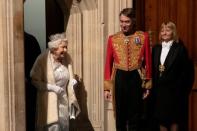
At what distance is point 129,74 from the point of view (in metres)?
6.13

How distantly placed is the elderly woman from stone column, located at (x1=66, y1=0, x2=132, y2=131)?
540 millimetres

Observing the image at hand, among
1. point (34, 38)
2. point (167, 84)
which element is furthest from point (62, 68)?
point (167, 84)

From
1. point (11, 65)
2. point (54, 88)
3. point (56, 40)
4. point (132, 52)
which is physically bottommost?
point (54, 88)

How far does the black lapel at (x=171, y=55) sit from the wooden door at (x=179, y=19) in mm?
752

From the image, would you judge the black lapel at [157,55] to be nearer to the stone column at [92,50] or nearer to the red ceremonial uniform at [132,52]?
the red ceremonial uniform at [132,52]

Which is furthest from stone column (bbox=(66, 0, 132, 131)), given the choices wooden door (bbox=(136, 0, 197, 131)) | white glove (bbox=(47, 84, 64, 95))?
white glove (bbox=(47, 84, 64, 95))

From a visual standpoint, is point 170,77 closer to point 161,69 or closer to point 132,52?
point 161,69

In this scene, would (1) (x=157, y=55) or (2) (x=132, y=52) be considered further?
(1) (x=157, y=55)

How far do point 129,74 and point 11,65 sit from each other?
1.14 meters

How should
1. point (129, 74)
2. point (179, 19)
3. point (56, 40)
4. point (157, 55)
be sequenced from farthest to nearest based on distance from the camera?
point (179, 19), point (56, 40), point (157, 55), point (129, 74)

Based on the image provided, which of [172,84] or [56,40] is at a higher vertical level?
[56,40]

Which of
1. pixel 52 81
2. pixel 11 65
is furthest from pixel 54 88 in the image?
pixel 11 65

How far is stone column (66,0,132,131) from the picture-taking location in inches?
278

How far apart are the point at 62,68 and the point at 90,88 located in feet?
2.35
